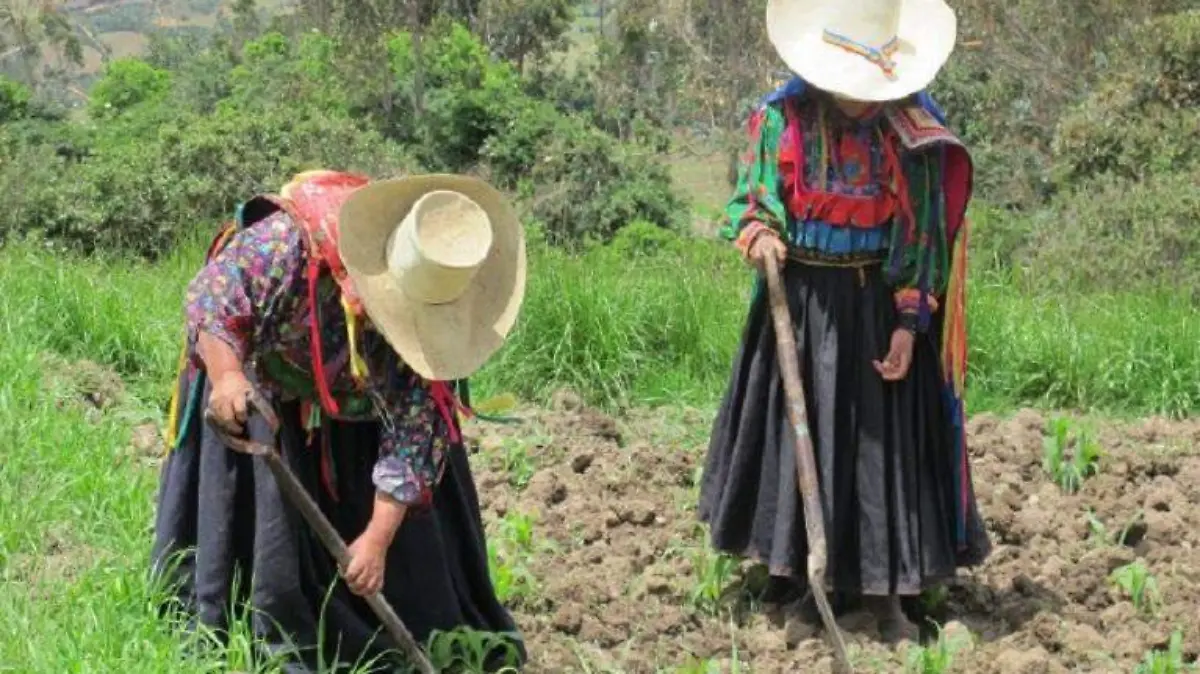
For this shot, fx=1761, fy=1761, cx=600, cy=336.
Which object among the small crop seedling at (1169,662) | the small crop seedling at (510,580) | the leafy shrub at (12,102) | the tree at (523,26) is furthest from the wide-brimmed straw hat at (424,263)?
the tree at (523,26)

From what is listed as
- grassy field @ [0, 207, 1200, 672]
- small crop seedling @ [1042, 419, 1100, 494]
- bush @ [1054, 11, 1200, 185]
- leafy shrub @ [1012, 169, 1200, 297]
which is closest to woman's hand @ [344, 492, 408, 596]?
grassy field @ [0, 207, 1200, 672]

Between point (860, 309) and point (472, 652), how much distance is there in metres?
1.38

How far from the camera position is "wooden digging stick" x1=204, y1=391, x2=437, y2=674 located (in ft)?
11.4

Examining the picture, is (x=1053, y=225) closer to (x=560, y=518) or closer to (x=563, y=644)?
(x=560, y=518)

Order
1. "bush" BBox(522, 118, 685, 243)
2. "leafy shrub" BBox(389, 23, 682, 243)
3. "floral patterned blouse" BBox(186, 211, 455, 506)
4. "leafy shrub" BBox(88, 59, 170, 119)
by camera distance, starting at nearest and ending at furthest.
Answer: "floral patterned blouse" BBox(186, 211, 455, 506)
"bush" BBox(522, 118, 685, 243)
"leafy shrub" BBox(389, 23, 682, 243)
"leafy shrub" BBox(88, 59, 170, 119)

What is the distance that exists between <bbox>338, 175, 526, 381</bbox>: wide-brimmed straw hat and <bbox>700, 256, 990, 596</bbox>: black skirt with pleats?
1330mm

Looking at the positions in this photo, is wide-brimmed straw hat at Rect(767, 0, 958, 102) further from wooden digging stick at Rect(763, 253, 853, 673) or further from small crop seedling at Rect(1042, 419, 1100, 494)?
small crop seedling at Rect(1042, 419, 1100, 494)

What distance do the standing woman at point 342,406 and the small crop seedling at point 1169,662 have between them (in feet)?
5.15

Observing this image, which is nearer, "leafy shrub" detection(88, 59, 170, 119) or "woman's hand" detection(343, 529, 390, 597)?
"woman's hand" detection(343, 529, 390, 597)

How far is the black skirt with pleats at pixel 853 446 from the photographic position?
15.3 feet

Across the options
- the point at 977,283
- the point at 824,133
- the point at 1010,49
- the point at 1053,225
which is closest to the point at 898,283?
the point at 824,133

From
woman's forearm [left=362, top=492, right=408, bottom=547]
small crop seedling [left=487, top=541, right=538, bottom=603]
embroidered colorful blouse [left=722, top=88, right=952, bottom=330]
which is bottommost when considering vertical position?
small crop seedling [left=487, top=541, right=538, bottom=603]

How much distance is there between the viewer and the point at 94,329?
706 cm

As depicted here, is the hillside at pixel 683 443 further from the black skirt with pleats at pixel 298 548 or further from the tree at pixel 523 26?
the tree at pixel 523 26
